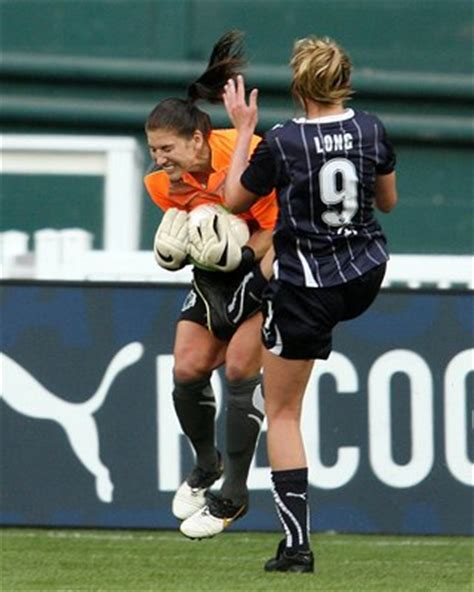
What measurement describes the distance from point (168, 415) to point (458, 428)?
43.5 inches

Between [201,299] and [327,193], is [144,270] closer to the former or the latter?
[201,299]

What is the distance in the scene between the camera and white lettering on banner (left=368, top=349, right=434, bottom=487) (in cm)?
739

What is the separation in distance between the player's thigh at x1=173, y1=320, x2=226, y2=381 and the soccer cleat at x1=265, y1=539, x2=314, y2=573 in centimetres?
67

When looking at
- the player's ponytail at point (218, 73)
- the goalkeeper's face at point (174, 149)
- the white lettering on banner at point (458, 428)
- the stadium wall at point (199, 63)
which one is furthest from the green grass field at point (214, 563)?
the stadium wall at point (199, 63)

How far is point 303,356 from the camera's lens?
5.88 metres

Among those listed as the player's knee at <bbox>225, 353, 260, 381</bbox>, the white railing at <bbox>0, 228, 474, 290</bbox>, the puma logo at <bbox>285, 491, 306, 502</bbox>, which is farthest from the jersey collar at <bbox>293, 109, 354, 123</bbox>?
the white railing at <bbox>0, 228, 474, 290</bbox>

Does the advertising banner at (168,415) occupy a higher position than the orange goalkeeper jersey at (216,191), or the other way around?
the orange goalkeeper jersey at (216,191)

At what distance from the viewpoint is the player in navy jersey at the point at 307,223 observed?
573cm

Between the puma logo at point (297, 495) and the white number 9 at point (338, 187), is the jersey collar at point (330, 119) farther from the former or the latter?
the puma logo at point (297, 495)

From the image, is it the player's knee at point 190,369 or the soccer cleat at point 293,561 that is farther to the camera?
the player's knee at point 190,369

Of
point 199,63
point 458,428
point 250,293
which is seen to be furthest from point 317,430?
point 199,63

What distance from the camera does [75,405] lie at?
7.45m

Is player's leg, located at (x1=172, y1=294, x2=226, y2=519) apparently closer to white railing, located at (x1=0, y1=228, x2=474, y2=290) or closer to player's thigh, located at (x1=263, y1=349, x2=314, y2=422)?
player's thigh, located at (x1=263, y1=349, x2=314, y2=422)

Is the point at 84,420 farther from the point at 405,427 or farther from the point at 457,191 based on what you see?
the point at 457,191
